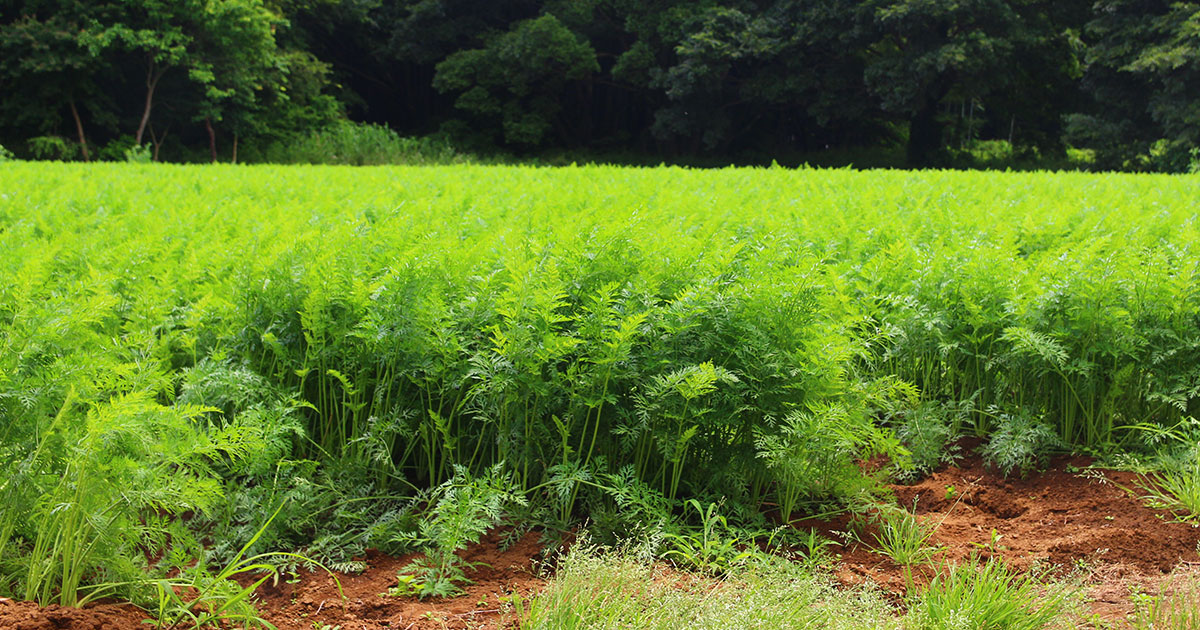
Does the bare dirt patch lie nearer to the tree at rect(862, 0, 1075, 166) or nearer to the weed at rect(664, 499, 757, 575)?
the weed at rect(664, 499, 757, 575)

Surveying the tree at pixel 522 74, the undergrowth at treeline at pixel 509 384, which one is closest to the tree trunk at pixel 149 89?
the tree at pixel 522 74

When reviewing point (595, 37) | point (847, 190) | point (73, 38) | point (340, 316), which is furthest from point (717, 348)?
point (595, 37)

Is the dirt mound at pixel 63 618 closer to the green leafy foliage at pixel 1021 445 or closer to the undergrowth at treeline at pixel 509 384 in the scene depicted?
the undergrowth at treeline at pixel 509 384

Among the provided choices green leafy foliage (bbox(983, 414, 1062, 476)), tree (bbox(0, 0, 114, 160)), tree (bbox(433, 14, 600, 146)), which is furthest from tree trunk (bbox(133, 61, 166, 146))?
green leafy foliage (bbox(983, 414, 1062, 476))

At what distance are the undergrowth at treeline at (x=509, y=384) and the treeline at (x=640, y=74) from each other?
22.8 metres

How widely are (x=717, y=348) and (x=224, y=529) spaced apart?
73.1 inches

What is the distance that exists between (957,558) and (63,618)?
9.17 feet

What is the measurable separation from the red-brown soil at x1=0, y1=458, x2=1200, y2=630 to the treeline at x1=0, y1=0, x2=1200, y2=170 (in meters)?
24.0

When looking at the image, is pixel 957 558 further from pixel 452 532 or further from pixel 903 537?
pixel 452 532

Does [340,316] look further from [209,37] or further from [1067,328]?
[209,37]

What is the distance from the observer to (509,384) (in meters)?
3.30

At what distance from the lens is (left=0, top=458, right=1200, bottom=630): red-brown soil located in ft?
9.21

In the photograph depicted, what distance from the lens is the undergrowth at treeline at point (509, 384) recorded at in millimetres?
2754

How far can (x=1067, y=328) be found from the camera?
4316mm
